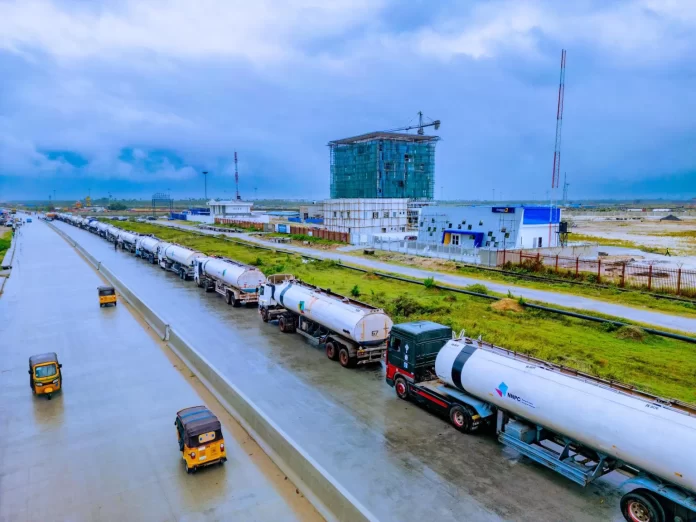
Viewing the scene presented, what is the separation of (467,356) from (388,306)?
50.8 feet

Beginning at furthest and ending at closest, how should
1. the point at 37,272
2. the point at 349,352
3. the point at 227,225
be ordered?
the point at 227,225 → the point at 37,272 → the point at 349,352

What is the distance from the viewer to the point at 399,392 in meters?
18.1

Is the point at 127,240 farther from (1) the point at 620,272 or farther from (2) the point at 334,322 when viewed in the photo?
(1) the point at 620,272

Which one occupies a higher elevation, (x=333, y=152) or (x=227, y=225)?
(x=333, y=152)

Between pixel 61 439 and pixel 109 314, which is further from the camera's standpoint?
pixel 109 314

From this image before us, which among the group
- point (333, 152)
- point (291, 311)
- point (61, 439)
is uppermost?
point (333, 152)

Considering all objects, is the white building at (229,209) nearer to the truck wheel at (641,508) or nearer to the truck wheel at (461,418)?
the truck wheel at (461,418)

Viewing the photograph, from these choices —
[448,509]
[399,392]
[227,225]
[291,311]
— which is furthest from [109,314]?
[227,225]

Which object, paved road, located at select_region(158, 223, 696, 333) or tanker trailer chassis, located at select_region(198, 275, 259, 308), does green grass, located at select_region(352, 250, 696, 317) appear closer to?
paved road, located at select_region(158, 223, 696, 333)

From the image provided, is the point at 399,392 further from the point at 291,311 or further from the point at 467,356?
the point at 291,311

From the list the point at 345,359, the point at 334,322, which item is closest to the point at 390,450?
the point at 345,359

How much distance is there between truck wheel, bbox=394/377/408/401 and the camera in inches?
698

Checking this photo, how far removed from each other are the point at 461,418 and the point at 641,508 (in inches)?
222

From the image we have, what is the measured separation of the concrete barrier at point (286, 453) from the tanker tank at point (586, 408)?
563cm
